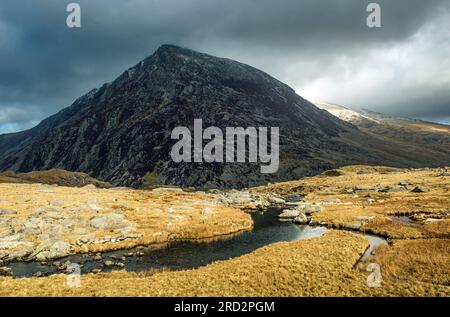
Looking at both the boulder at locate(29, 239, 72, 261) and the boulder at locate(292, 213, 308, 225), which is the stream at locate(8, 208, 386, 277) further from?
the boulder at locate(292, 213, 308, 225)

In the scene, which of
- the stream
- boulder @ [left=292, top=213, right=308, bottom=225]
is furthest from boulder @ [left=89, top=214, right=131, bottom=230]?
boulder @ [left=292, top=213, right=308, bottom=225]

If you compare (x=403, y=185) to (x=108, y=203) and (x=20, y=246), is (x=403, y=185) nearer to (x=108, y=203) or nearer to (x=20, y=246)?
(x=108, y=203)

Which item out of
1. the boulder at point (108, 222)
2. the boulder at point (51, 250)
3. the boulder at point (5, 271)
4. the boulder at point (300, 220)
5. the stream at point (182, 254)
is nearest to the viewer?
the boulder at point (5, 271)

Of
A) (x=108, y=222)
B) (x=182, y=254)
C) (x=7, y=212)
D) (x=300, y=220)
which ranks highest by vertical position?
(x=7, y=212)

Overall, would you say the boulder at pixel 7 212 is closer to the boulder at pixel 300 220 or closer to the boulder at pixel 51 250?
the boulder at pixel 51 250

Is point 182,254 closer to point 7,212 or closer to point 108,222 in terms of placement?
point 108,222

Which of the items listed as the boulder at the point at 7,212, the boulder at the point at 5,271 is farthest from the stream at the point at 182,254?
the boulder at the point at 7,212

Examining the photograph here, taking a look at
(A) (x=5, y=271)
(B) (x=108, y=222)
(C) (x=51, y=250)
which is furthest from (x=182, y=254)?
(A) (x=5, y=271)

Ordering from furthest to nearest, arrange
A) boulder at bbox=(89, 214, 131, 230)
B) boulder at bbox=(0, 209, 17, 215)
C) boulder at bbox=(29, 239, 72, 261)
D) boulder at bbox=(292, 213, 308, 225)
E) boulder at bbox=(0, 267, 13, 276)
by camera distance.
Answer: boulder at bbox=(292, 213, 308, 225) < boulder at bbox=(0, 209, 17, 215) < boulder at bbox=(89, 214, 131, 230) < boulder at bbox=(29, 239, 72, 261) < boulder at bbox=(0, 267, 13, 276)
